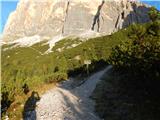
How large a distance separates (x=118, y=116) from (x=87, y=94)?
8.55 meters

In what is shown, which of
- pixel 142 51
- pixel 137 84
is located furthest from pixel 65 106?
pixel 142 51

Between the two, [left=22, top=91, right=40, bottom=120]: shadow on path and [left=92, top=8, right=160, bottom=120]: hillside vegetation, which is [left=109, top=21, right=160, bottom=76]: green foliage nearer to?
[left=92, top=8, right=160, bottom=120]: hillside vegetation

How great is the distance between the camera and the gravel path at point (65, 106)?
21.7m

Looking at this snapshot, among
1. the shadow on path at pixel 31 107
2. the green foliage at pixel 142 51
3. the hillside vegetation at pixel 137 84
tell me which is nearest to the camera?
the hillside vegetation at pixel 137 84

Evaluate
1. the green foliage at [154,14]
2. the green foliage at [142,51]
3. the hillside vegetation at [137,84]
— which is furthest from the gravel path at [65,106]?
the green foliage at [154,14]

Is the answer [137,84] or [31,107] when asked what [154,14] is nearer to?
[137,84]

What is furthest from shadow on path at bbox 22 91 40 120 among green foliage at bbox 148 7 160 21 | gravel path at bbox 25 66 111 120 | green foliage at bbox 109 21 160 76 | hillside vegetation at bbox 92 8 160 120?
green foliage at bbox 148 7 160 21

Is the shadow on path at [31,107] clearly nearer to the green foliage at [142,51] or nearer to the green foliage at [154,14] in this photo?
the green foliage at [142,51]

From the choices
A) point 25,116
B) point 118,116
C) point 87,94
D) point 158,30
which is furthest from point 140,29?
point 25,116

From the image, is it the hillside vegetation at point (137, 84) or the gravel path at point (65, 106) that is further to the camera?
the gravel path at point (65, 106)

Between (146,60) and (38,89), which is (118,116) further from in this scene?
(38,89)

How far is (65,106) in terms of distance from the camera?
80.1 ft

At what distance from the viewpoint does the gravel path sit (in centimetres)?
2171

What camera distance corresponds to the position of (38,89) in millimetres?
33125
